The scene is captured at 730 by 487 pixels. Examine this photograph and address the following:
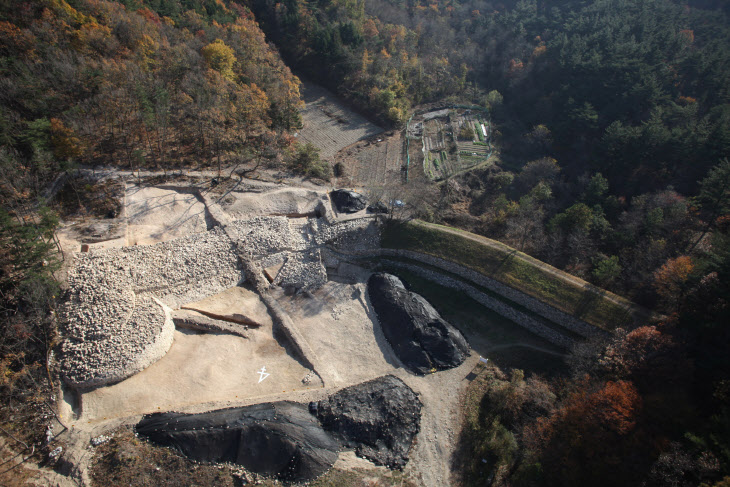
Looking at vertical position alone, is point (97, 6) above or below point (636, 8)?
below

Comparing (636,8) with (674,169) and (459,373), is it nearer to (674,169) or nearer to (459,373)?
(674,169)

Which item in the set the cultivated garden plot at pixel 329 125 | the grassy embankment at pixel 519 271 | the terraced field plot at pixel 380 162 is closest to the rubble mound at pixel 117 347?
the grassy embankment at pixel 519 271

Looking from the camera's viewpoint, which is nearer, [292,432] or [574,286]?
[292,432]

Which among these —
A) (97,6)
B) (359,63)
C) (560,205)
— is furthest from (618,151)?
(97,6)

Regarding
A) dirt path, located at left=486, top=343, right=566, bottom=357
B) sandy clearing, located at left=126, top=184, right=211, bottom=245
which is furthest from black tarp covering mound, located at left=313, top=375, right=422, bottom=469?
sandy clearing, located at left=126, top=184, right=211, bottom=245

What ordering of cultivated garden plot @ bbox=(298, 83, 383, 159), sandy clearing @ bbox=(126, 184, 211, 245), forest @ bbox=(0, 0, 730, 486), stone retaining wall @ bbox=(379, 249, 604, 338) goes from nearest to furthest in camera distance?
forest @ bbox=(0, 0, 730, 486)
stone retaining wall @ bbox=(379, 249, 604, 338)
sandy clearing @ bbox=(126, 184, 211, 245)
cultivated garden plot @ bbox=(298, 83, 383, 159)

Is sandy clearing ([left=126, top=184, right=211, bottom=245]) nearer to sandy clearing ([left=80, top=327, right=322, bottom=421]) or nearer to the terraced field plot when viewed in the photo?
sandy clearing ([left=80, top=327, right=322, bottom=421])

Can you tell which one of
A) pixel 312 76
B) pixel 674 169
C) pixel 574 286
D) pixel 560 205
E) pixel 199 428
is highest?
pixel 312 76
